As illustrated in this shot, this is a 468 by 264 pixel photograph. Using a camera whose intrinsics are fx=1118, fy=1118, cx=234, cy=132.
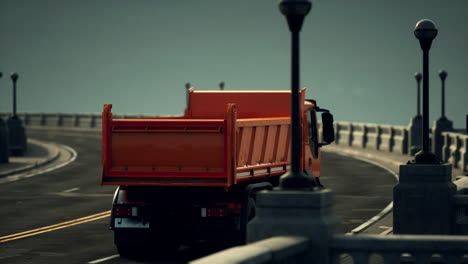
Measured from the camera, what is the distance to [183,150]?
1792 centimetres

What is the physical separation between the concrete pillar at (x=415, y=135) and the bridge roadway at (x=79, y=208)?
8.76 feet

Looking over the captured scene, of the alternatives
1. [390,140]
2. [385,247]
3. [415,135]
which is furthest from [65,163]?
Answer: [385,247]

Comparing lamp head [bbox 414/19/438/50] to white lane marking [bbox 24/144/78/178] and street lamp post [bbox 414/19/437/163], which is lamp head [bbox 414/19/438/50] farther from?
white lane marking [bbox 24/144/78/178]

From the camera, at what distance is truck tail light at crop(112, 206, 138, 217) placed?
18.2 meters

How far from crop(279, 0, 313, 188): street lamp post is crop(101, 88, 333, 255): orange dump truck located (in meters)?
4.85

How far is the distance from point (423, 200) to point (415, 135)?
3132 cm

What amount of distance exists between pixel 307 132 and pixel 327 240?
9.14m

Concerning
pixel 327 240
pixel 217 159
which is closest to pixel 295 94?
pixel 327 240

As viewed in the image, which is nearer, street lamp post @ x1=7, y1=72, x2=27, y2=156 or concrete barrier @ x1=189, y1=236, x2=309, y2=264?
concrete barrier @ x1=189, y1=236, x2=309, y2=264

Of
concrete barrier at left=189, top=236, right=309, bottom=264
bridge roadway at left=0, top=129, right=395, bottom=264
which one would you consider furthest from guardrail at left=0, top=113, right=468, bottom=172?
concrete barrier at left=189, top=236, right=309, bottom=264

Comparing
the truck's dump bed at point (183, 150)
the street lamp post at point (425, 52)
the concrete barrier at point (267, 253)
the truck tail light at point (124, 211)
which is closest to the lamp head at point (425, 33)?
the street lamp post at point (425, 52)

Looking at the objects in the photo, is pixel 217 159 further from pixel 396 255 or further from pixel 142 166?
pixel 396 255

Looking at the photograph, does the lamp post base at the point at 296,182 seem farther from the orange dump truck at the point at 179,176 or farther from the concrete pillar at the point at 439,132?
the concrete pillar at the point at 439,132

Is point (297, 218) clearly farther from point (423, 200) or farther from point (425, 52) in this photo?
point (425, 52)
